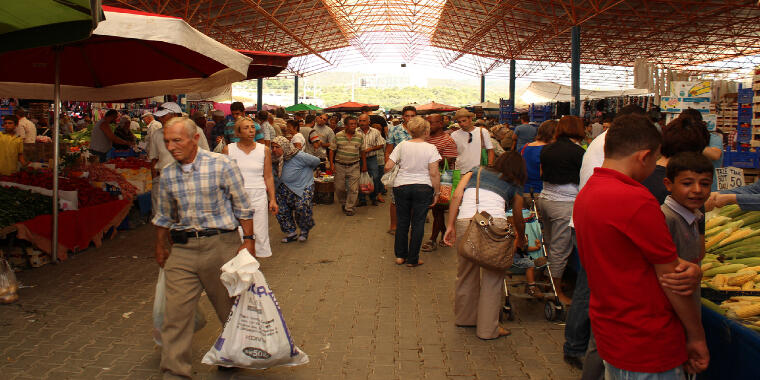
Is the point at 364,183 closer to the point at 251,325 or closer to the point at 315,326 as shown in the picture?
the point at 315,326

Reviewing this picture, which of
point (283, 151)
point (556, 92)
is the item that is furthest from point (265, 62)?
point (556, 92)

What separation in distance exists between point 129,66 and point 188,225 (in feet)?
18.6

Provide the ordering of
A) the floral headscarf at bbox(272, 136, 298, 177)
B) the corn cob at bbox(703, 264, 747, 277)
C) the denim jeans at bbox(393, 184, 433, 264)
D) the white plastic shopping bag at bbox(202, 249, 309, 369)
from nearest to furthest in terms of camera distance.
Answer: the white plastic shopping bag at bbox(202, 249, 309, 369) < the corn cob at bbox(703, 264, 747, 277) < the denim jeans at bbox(393, 184, 433, 264) < the floral headscarf at bbox(272, 136, 298, 177)

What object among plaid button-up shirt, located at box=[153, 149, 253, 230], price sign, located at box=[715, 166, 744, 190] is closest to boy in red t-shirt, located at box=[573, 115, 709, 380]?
plaid button-up shirt, located at box=[153, 149, 253, 230]

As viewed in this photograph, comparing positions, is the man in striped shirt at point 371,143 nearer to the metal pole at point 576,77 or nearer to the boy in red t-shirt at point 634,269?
the boy in red t-shirt at point 634,269

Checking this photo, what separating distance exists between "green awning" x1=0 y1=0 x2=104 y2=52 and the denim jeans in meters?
3.90

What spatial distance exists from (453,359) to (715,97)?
35.9 ft

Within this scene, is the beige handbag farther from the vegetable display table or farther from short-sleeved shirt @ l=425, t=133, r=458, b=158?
short-sleeved shirt @ l=425, t=133, r=458, b=158

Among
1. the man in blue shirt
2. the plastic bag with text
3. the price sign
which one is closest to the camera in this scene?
the price sign

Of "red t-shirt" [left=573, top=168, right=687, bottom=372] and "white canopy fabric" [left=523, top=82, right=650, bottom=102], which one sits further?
"white canopy fabric" [left=523, top=82, right=650, bottom=102]

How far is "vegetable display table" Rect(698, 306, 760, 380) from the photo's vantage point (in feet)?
8.54

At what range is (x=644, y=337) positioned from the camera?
224 centimetres

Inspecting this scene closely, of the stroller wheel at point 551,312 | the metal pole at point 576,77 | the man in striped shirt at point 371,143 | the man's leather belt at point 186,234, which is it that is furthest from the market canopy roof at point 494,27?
the man's leather belt at point 186,234

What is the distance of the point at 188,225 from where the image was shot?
3.64m
